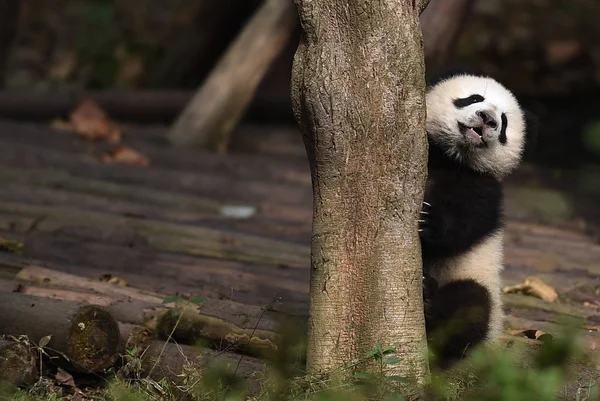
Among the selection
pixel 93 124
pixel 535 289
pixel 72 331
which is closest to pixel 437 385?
pixel 72 331

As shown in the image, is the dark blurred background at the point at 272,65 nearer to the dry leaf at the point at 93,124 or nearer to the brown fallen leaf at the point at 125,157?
the dry leaf at the point at 93,124

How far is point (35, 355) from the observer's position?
3.37 m

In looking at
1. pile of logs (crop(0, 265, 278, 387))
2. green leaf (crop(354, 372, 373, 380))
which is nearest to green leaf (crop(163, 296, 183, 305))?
pile of logs (crop(0, 265, 278, 387))

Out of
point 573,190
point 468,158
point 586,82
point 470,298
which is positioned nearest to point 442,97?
point 468,158

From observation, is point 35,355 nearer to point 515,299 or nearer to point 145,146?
point 515,299

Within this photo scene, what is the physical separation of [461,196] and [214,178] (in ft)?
9.37

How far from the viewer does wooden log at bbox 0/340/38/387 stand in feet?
10.6

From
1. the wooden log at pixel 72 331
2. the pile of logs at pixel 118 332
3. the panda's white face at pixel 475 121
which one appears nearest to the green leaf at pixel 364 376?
the pile of logs at pixel 118 332

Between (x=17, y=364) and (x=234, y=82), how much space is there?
14.3 ft

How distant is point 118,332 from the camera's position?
342cm

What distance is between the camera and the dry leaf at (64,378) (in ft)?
11.3

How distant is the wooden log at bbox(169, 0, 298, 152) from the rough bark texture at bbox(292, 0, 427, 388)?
4.34 metres

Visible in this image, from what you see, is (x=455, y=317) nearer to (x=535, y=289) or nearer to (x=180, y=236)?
(x=535, y=289)

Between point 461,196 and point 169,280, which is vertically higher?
point 461,196
